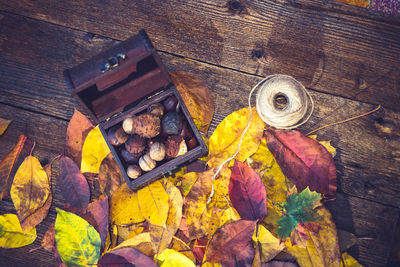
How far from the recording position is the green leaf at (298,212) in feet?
2.38

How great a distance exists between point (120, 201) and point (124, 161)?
0.13 meters

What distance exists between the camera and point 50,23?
90 cm

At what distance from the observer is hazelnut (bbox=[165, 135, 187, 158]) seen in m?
0.77

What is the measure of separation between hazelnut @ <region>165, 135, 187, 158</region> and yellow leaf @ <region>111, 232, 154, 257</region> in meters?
0.27

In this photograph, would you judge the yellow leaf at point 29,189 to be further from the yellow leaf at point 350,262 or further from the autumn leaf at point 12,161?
the yellow leaf at point 350,262

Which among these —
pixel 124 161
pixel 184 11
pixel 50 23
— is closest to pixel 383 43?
pixel 184 11

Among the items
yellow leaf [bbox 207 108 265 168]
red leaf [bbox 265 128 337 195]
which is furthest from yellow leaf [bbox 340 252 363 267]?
yellow leaf [bbox 207 108 265 168]

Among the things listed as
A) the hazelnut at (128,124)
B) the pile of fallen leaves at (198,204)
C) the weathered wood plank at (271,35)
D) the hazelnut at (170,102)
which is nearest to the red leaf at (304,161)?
the pile of fallen leaves at (198,204)

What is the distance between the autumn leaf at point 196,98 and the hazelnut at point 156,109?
0.10 meters

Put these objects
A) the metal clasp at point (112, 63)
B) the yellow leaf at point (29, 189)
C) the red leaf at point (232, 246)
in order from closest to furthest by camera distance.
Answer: the metal clasp at point (112, 63)
the red leaf at point (232, 246)
the yellow leaf at point (29, 189)

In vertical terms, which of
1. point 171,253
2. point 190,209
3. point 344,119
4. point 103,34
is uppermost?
point 103,34

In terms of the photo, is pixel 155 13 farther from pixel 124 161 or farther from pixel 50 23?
pixel 124 161

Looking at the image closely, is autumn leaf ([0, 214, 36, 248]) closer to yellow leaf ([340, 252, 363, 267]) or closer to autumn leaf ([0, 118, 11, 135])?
autumn leaf ([0, 118, 11, 135])

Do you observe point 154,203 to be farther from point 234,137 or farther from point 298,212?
point 298,212
